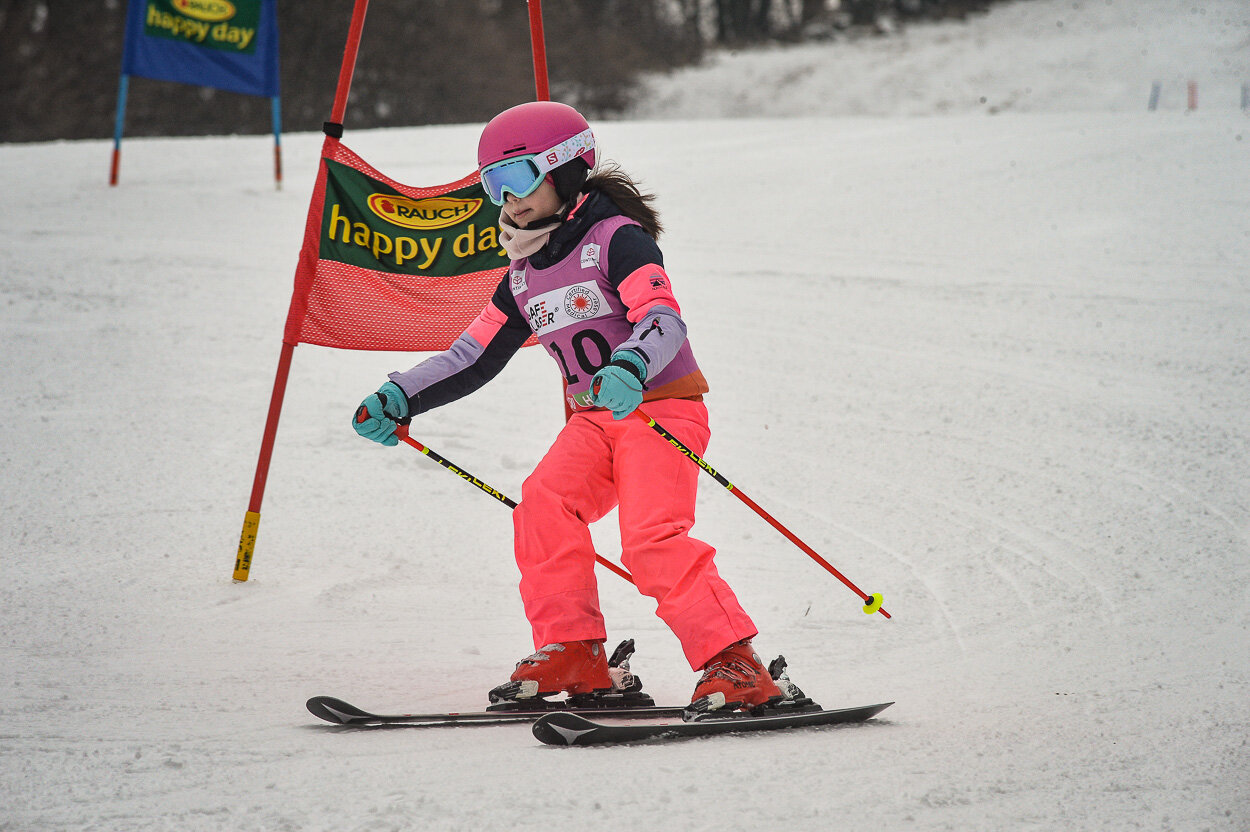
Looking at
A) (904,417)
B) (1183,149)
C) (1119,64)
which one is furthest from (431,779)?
(1119,64)

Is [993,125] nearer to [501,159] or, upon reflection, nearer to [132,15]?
[132,15]

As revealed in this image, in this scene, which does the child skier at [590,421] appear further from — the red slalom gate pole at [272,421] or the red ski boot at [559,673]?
the red slalom gate pole at [272,421]

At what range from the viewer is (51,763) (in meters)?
2.13

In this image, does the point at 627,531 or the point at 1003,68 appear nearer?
the point at 627,531

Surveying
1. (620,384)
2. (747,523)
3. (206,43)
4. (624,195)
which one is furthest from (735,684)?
(206,43)

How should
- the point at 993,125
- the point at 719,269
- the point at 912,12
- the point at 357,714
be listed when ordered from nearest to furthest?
the point at 357,714 → the point at 719,269 → the point at 993,125 → the point at 912,12

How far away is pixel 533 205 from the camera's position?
2.86m

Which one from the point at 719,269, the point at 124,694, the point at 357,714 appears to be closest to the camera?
the point at 357,714

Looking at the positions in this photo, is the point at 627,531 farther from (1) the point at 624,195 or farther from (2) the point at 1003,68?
(2) the point at 1003,68

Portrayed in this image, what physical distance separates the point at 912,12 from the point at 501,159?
3014 centimetres

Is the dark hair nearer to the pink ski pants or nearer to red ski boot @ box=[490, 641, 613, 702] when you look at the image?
the pink ski pants

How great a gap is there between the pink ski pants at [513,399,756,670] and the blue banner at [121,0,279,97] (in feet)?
26.0

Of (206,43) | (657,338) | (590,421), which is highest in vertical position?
(206,43)

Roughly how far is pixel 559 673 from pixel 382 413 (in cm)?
93
